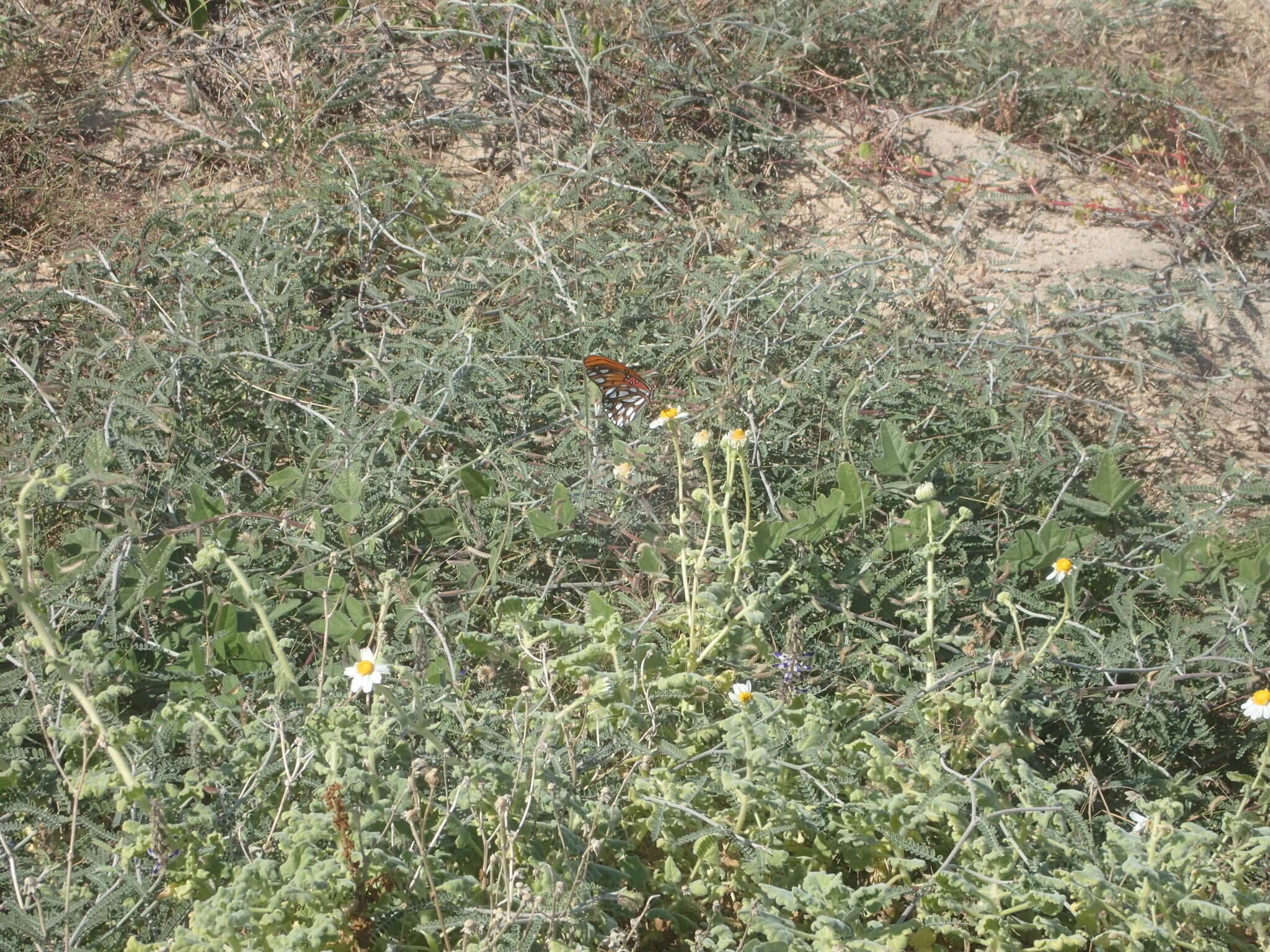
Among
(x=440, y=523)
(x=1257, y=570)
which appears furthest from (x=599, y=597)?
(x=1257, y=570)

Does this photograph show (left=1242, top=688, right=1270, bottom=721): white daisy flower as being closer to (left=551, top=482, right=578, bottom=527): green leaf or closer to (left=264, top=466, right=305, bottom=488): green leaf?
(left=551, top=482, right=578, bottom=527): green leaf

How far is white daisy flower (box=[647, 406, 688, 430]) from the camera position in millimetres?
2486

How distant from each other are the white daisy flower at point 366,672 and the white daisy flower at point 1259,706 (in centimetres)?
169

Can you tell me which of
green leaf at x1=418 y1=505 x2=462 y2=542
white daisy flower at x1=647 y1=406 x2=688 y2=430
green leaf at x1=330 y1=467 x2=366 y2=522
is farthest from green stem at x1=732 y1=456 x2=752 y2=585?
green leaf at x1=330 y1=467 x2=366 y2=522

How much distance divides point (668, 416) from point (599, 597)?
0.41m

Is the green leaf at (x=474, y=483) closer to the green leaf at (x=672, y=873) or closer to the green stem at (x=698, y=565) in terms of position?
the green stem at (x=698, y=565)

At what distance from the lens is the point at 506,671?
8.79 feet

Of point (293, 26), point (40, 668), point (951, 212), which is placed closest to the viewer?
point (40, 668)

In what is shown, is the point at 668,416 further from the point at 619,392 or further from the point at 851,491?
the point at 619,392

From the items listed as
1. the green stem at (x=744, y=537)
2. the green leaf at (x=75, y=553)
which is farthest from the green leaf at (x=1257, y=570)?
the green leaf at (x=75, y=553)

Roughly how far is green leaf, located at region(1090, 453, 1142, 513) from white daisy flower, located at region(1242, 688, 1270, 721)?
0.70 meters

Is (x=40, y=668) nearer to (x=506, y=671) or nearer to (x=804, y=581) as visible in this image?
(x=506, y=671)

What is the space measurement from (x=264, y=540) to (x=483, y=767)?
1.34m

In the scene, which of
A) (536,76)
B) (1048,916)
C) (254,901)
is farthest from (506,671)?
(536,76)
